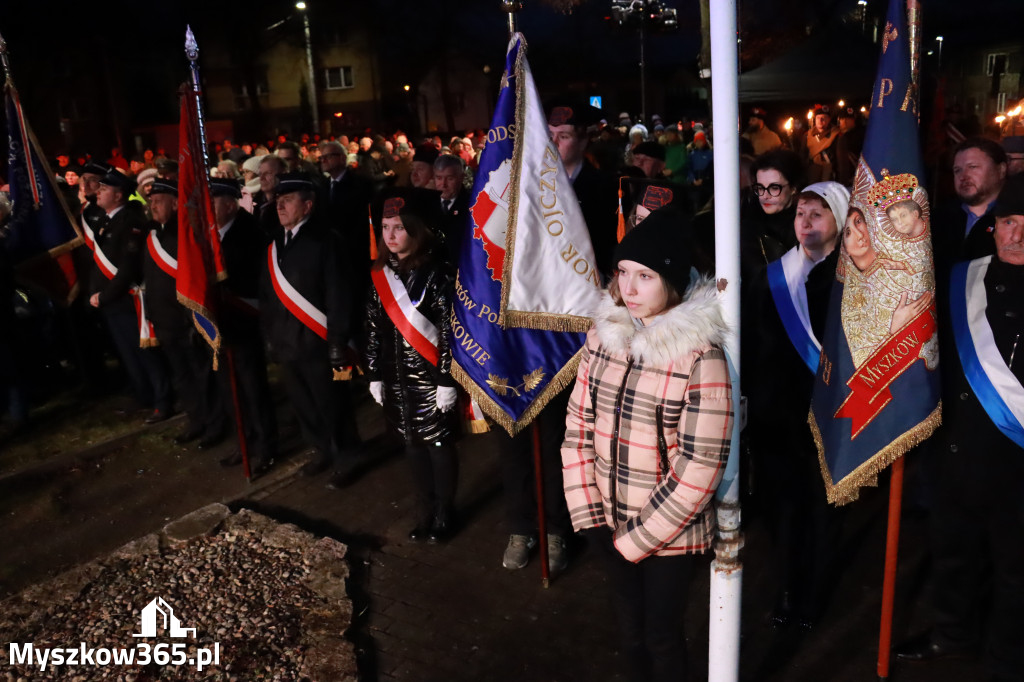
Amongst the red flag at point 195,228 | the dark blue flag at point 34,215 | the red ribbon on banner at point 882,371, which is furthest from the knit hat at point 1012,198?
the dark blue flag at point 34,215

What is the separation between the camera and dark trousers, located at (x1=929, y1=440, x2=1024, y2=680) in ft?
10.3

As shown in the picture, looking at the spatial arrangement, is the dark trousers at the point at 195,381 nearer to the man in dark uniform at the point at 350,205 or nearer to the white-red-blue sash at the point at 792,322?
the man in dark uniform at the point at 350,205

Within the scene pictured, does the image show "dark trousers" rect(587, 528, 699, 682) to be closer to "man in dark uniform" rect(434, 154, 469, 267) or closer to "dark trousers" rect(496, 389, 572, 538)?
"dark trousers" rect(496, 389, 572, 538)

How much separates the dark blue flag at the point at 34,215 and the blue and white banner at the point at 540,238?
5119 millimetres

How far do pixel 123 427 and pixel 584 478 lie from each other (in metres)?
5.90

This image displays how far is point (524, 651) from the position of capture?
3.89 metres

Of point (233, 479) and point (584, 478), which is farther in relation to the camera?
point (233, 479)

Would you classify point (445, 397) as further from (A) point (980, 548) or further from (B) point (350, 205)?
(B) point (350, 205)

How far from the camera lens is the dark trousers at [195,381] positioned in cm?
666

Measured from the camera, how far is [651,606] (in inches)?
117

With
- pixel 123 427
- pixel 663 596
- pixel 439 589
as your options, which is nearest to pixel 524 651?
pixel 439 589

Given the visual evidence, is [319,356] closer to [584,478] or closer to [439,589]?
[439,589]

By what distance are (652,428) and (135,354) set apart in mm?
6341

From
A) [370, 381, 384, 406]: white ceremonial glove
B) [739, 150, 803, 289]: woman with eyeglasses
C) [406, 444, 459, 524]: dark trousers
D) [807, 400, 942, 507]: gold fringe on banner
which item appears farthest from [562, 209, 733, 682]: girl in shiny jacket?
[370, 381, 384, 406]: white ceremonial glove
